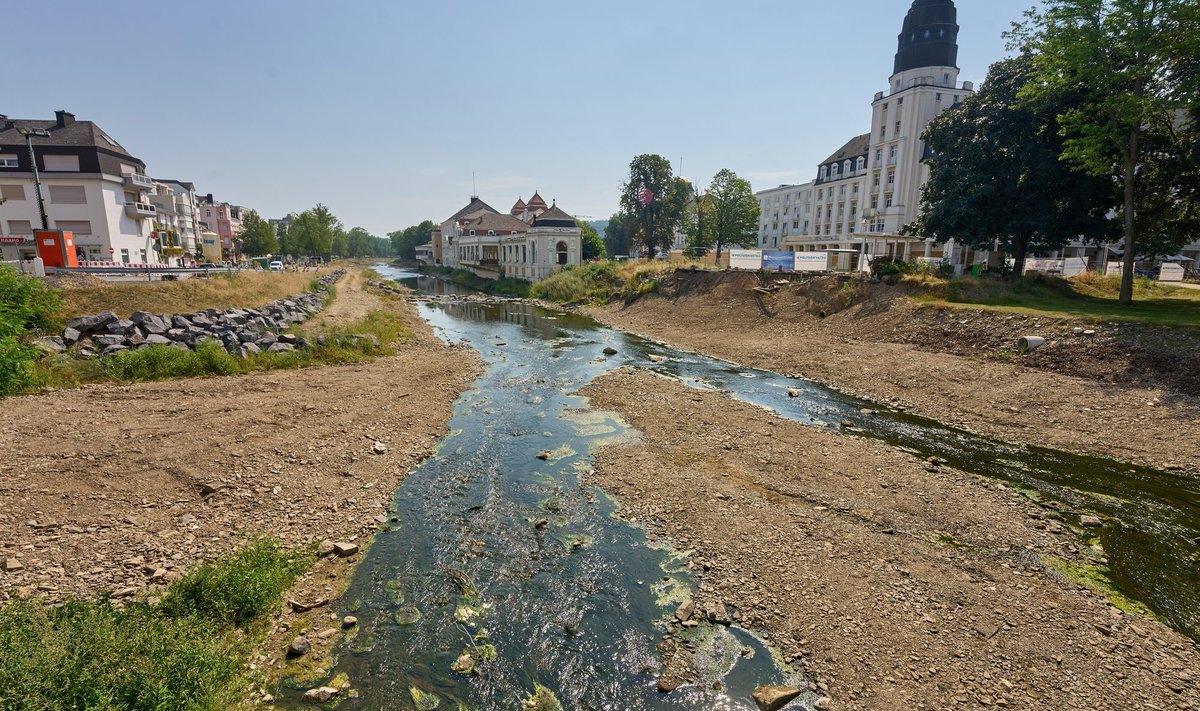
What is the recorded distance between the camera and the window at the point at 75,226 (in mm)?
50094

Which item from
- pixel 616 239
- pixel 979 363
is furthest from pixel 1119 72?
pixel 616 239

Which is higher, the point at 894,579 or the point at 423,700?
the point at 894,579

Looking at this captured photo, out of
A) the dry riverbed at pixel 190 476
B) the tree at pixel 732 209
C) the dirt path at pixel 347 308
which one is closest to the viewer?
the dry riverbed at pixel 190 476

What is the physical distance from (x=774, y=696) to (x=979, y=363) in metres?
23.3

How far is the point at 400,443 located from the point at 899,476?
14962 mm

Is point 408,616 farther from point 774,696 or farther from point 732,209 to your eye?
point 732,209

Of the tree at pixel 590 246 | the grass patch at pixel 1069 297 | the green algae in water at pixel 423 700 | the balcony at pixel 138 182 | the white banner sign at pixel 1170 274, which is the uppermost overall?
the balcony at pixel 138 182

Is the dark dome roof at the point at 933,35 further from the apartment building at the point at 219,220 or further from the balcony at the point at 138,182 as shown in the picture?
the apartment building at the point at 219,220

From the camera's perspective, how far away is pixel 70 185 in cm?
4953

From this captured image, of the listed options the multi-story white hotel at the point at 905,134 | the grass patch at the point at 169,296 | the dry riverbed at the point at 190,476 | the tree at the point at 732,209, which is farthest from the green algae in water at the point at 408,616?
the tree at the point at 732,209

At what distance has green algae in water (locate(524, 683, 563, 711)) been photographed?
7551 mm

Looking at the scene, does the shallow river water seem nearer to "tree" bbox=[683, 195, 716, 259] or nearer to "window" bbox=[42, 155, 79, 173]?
"window" bbox=[42, 155, 79, 173]

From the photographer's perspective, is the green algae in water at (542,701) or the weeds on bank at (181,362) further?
the weeds on bank at (181,362)

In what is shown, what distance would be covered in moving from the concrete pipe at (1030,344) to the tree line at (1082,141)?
8823 mm
